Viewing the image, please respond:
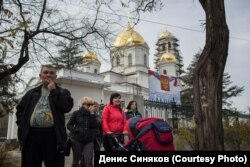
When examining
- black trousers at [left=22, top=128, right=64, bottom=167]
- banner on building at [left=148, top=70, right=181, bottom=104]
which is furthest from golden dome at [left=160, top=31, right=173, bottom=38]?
black trousers at [left=22, top=128, right=64, bottom=167]

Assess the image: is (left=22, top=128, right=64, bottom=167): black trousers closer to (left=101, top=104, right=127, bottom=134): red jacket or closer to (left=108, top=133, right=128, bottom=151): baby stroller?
(left=108, top=133, right=128, bottom=151): baby stroller

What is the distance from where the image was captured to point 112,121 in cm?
709

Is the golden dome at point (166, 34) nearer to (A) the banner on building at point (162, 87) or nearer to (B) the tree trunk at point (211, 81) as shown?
(A) the banner on building at point (162, 87)

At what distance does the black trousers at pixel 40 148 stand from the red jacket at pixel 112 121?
2.86 m

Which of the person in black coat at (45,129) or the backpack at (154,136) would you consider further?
the backpack at (154,136)

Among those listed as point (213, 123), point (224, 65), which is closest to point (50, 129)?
point (213, 123)

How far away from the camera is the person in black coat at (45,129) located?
411cm

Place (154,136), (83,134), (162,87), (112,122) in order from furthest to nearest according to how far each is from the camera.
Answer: (162,87) → (112,122) → (83,134) → (154,136)

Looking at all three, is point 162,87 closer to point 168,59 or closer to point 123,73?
point 123,73

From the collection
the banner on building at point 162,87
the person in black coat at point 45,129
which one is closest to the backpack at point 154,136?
the person in black coat at point 45,129

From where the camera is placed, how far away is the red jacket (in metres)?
7.02

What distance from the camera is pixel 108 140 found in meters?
7.02

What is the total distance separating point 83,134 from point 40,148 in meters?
2.37

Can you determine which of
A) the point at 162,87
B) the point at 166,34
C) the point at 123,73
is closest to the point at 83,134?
the point at 162,87
